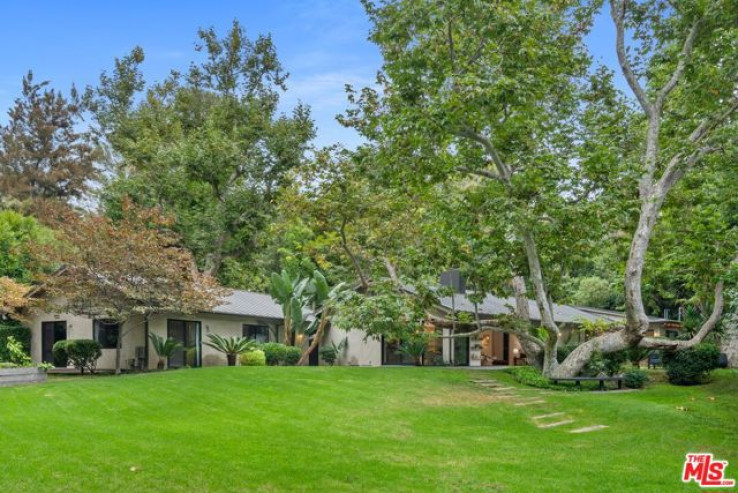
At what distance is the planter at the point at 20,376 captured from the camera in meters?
17.1

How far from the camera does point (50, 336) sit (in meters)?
24.8

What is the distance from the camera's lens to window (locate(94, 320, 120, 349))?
23062 millimetres

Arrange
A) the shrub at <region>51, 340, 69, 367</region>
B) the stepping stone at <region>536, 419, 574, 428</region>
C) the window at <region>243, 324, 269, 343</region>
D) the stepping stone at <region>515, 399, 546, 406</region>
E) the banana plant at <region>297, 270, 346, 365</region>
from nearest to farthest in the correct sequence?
the stepping stone at <region>536, 419, 574, 428</region> → the stepping stone at <region>515, 399, 546, 406</region> → the shrub at <region>51, 340, 69, 367</region> → the banana plant at <region>297, 270, 346, 365</region> → the window at <region>243, 324, 269, 343</region>

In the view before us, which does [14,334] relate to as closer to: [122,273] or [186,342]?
[186,342]

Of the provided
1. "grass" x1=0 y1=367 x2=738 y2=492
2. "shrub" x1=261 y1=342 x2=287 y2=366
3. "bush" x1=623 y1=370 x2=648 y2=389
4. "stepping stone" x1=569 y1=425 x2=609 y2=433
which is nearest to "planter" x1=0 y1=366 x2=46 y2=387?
"grass" x1=0 y1=367 x2=738 y2=492

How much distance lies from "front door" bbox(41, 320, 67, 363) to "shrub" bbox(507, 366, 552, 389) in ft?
54.9

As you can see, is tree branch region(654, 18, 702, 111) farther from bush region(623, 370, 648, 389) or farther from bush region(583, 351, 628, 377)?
bush region(623, 370, 648, 389)

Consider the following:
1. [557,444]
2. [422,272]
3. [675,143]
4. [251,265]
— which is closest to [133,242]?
[422,272]

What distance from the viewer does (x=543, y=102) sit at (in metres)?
19.2

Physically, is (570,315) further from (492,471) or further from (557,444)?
(492,471)

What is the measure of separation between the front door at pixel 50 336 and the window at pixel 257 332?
22.2 feet

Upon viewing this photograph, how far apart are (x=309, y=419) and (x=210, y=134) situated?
75.7ft

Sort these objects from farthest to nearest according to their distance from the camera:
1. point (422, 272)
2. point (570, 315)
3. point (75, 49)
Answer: point (570, 315), point (75, 49), point (422, 272)

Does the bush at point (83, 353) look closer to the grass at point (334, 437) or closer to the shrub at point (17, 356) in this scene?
the shrub at point (17, 356)
